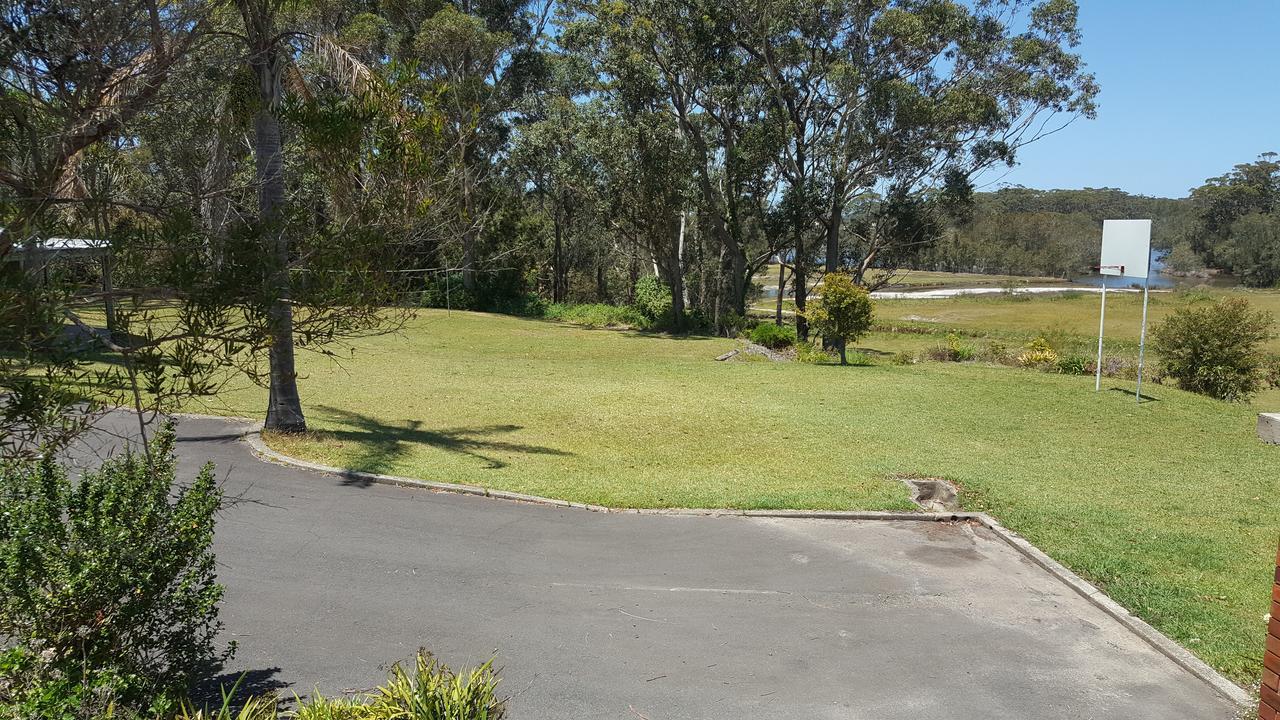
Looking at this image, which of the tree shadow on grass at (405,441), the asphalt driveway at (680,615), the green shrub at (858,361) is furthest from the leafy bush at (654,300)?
the asphalt driveway at (680,615)

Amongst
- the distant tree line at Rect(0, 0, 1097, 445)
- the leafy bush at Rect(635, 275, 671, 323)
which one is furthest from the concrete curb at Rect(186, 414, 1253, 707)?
the leafy bush at Rect(635, 275, 671, 323)

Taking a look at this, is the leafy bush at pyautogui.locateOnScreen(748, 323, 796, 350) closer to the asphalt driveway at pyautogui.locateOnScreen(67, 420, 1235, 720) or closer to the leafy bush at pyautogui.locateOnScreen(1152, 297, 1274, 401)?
the leafy bush at pyautogui.locateOnScreen(1152, 297, 1274, 401)

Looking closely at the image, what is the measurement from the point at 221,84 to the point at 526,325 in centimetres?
3059

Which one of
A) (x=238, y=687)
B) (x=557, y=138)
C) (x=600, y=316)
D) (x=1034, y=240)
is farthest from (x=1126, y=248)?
(x=1034, y=240)

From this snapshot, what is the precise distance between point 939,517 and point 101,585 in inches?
313

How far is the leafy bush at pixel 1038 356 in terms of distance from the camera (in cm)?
2381

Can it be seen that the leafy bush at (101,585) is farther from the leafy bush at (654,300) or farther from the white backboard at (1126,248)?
the leafy bush at (654,300)

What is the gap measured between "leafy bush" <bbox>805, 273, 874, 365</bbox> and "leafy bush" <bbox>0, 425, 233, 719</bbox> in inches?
761

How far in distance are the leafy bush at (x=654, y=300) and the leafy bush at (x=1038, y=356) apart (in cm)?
1537

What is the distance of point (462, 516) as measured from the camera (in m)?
9.22

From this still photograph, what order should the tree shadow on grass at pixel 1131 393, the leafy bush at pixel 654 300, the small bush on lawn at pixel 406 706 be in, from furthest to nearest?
the leafy bush at pixel 654 300
the tree shadow on grass at pixel 1131 393
the small bush on lawn at pixel 406 706

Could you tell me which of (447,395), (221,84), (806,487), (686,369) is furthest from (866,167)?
(221,84)

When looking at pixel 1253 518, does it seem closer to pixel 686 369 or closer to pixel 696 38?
pixel 686 369

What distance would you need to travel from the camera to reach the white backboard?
1669 cm
